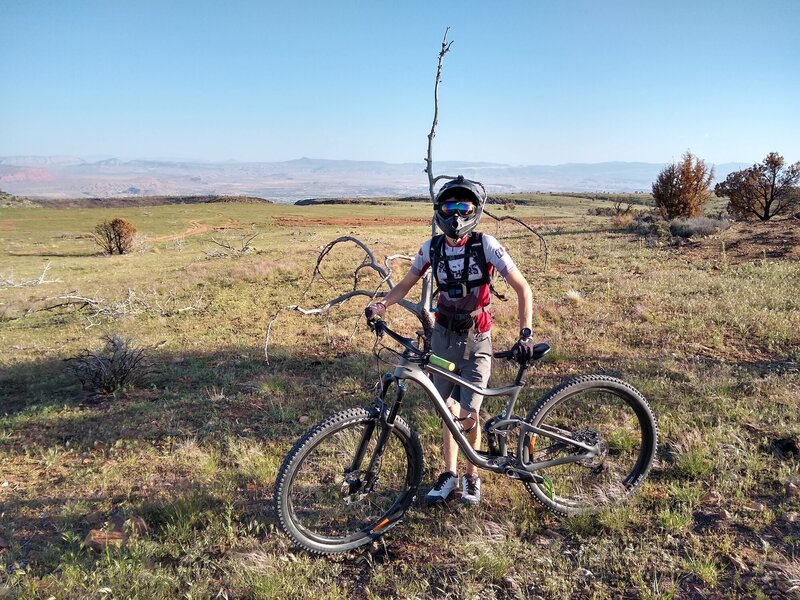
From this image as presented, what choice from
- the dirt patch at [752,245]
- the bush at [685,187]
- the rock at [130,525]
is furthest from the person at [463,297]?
the bush at [685,187]

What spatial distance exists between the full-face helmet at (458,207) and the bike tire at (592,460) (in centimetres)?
137

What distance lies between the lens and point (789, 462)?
3.99 m

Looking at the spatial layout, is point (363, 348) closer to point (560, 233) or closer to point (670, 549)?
point (670, 549)

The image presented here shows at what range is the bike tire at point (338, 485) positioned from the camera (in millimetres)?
3076

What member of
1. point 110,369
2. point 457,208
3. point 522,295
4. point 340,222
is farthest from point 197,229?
point 522,295

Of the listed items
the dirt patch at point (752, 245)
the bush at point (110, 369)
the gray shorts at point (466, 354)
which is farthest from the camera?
the dirt patch at point (752, 245)

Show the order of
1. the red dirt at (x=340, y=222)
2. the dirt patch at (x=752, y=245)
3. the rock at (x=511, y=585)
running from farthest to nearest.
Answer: the red dirt at (x=340, y=222) → the dirt patch at (x=752, y=245) → the rock at (x=511, y=585)

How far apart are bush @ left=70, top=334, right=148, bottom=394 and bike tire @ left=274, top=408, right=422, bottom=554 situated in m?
4.69

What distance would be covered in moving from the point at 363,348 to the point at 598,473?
5734mm

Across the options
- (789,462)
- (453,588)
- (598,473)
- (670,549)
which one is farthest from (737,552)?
(453,588)

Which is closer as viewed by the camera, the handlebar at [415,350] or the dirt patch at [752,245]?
the handlebar at [415,350]

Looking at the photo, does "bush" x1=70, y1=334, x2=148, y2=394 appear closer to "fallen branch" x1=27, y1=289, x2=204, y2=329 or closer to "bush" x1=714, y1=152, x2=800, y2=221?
"fallen branch" x1=27, y1=289, x2=204, y2=329

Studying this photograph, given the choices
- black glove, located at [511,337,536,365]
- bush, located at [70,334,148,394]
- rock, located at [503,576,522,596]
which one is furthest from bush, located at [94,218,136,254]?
rock, located at [503,576,522,596]

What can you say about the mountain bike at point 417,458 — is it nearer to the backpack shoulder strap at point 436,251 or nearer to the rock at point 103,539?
the backpack shoulder strap at point 436,251
